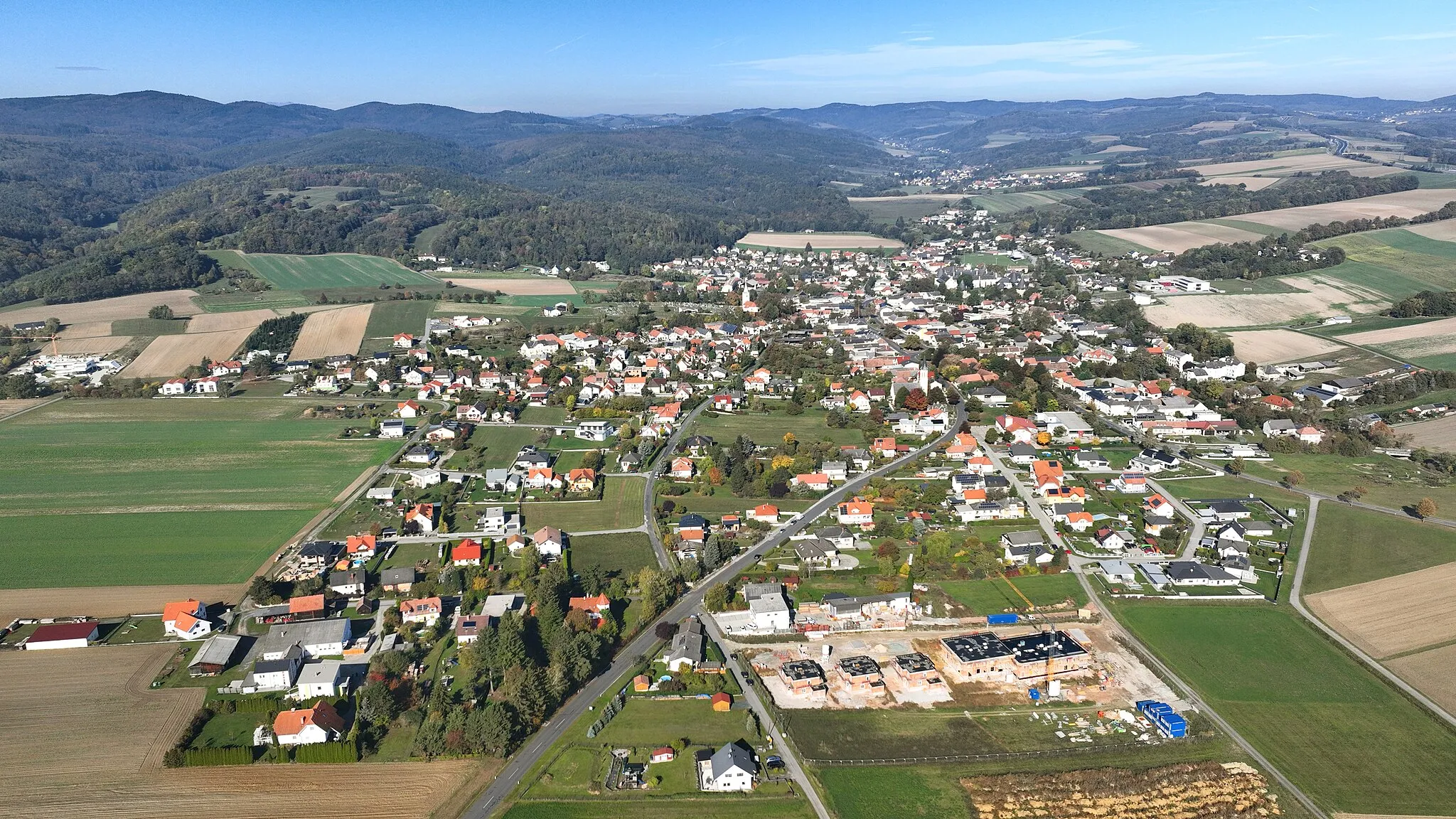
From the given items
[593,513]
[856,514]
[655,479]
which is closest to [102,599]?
[593,513]

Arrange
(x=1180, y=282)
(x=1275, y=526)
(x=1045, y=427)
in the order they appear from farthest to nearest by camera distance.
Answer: (x=1180, y=282) < (x=1045, y=427) < (x=1275, y=526)

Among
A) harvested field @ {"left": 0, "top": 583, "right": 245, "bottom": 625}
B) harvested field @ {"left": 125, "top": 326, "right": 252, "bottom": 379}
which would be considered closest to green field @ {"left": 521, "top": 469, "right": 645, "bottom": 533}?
harvested field @ {"left": 0, "top": 583, "right": 245, "bottom": 625}

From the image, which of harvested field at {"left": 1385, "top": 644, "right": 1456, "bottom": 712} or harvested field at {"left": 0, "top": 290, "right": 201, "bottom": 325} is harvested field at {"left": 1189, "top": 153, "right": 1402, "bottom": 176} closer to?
harvested field at {"left": 1385, "top": 644, "right": 1456, "bottom": 712}

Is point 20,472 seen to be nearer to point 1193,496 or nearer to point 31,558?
point 31,558

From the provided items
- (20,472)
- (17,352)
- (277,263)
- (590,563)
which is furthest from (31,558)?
(277,263)

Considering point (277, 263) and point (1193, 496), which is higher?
point (277, 263)

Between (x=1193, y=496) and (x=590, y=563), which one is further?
(x=1193, y=496)
